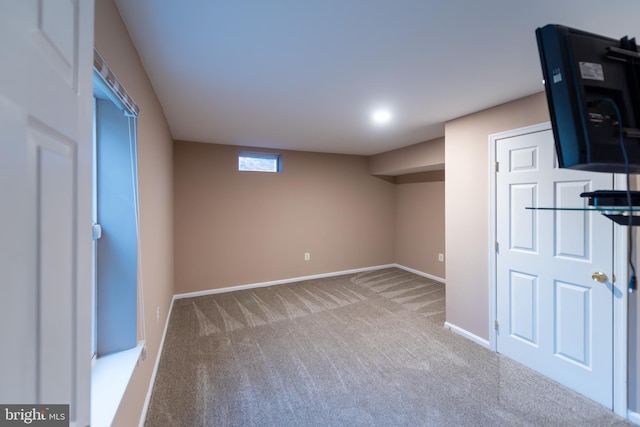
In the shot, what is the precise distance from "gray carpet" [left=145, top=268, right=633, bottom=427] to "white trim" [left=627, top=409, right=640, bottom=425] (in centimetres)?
6

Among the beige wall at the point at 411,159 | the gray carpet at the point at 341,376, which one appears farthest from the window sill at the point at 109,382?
the beige wall at the point at 411,159

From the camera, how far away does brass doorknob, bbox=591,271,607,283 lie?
1.85 meters

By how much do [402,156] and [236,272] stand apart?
3.33m

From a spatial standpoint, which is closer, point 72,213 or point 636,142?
point 72,213

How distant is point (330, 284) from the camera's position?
14.8 feet

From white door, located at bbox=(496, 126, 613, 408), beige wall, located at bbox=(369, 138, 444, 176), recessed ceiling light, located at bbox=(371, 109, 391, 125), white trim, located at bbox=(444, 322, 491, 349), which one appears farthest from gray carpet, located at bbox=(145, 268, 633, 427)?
recessed ceiling light, located at bbox=(371, 109, 391, 125)

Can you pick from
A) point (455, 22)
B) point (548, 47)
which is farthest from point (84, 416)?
point (455, 22)

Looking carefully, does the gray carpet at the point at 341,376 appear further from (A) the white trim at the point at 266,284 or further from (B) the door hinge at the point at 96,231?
(B) the door hinge at the point at 96,231

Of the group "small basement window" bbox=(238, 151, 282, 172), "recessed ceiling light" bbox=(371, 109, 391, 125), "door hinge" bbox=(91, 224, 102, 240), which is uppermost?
"recessed ceiling light" bbox=(371, 109, 391, 125)

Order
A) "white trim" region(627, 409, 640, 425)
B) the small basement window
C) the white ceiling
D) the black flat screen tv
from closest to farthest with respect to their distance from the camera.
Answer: the black flat screen tv, the white ceiling, "white trim" region(627, 409, 640, 425), the small basement window

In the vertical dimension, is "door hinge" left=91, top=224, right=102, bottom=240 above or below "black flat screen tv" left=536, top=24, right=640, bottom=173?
below

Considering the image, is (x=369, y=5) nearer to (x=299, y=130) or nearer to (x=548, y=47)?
(x=548, y=47)

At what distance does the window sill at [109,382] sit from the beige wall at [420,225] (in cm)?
447

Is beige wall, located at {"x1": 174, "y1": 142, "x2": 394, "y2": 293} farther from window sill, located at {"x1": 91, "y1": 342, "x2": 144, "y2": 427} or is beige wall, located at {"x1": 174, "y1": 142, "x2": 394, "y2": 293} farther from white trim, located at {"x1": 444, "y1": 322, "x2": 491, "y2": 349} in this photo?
window sill, located at {"x1": 91, "y1": 342, "x2": 144, "y2": 427}
